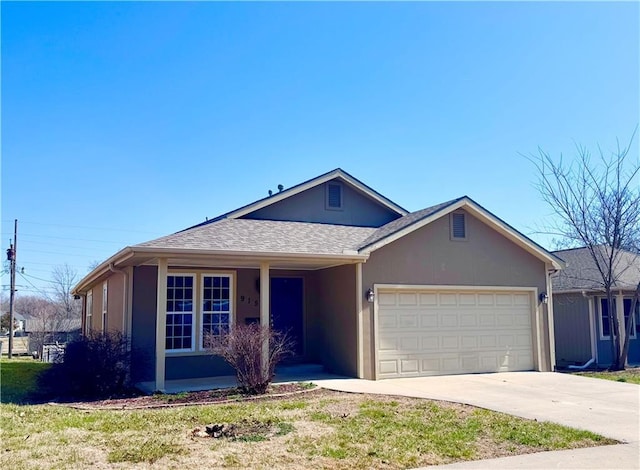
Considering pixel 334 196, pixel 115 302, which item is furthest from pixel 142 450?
pixel 334 196

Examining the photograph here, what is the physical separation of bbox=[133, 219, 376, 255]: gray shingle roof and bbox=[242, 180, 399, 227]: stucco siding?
1.18 feet

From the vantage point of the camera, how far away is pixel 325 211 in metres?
15.9

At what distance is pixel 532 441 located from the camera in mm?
6719

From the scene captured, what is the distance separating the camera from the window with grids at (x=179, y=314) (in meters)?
12.4

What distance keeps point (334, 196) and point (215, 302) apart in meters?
5.16

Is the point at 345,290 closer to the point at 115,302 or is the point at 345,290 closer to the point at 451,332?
the point at 451,332

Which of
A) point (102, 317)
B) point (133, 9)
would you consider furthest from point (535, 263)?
point (102, 317)

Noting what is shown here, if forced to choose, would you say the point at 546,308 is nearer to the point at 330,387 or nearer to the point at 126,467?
the point at 330,387

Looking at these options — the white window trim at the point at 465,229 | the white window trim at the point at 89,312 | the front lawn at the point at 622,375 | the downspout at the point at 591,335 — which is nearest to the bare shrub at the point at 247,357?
the white window trim at the point at 465,229

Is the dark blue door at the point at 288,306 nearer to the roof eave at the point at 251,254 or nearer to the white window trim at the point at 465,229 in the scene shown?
the roof eave at the point at 251,254

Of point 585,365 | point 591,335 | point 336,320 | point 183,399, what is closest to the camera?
point 183,399

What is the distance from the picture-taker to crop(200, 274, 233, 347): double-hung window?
12.7 metres

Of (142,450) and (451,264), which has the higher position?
(451,264)

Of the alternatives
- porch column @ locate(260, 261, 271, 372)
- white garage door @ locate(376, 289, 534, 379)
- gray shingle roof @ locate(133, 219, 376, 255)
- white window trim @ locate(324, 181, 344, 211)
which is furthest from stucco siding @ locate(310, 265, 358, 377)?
white window trim @ locate(324, 181, 344, 211)
